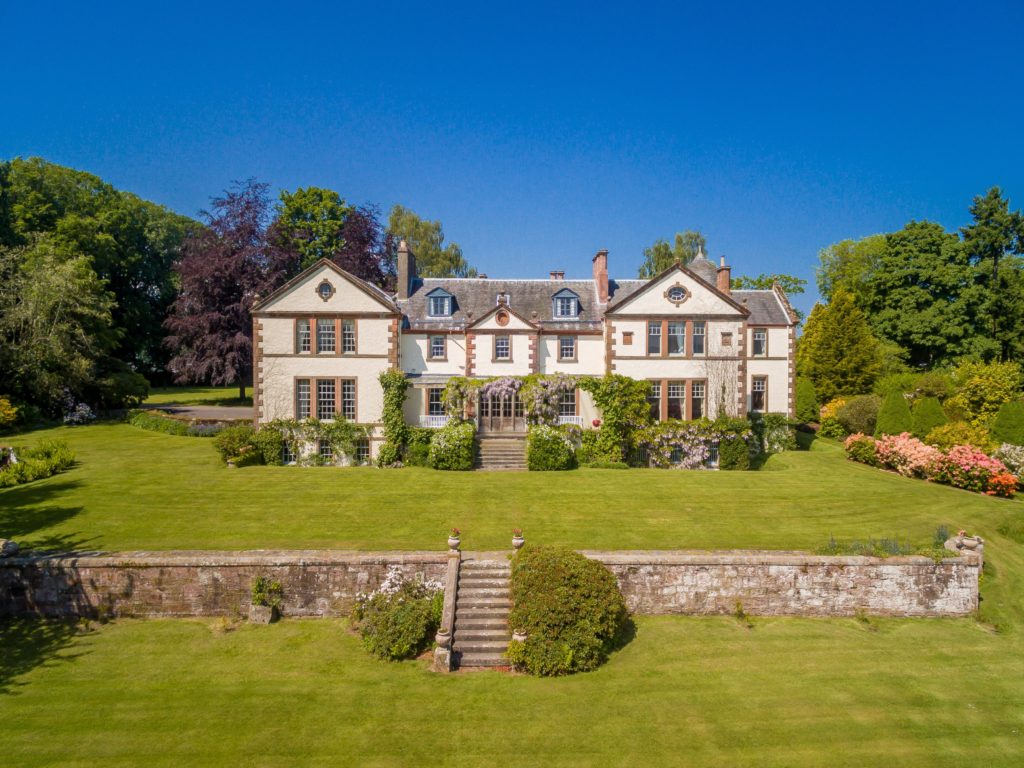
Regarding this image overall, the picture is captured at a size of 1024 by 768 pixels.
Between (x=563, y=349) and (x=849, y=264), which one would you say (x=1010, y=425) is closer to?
(x=563, y=349)


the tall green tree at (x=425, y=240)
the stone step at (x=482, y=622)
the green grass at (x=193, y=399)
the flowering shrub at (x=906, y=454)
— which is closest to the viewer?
the stone step at (x=482, y=622)

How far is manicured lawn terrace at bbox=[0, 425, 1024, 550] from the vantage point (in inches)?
746

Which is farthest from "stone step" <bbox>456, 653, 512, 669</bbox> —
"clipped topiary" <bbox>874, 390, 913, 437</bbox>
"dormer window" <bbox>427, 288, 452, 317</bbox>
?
"clipped topiary" <bbox>874, 390, 913, 437</bbox>

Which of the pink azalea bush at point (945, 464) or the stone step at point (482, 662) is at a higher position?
the pink azalea bush at point (945, 464)

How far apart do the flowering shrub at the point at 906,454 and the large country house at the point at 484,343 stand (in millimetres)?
7585

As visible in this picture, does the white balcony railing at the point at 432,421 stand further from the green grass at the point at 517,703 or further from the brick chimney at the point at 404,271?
the green grass at the point at 517,703

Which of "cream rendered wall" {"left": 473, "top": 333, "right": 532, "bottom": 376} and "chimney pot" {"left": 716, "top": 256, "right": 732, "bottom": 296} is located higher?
"chimney pot" {"left": 716, "top": 256, "right": 732, "bottom": 296}

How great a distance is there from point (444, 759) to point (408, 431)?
18.7 m

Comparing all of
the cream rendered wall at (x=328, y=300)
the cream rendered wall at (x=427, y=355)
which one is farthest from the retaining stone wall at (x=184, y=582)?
the cream rendered wall at (x=427, y=355)

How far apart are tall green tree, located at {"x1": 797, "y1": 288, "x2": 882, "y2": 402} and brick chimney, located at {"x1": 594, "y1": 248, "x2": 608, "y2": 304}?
828 inches

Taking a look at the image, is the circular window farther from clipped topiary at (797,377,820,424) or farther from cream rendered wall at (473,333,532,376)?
clipped topiary at (797,377,820,424)

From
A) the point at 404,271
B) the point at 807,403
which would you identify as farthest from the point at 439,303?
the point at 807,403

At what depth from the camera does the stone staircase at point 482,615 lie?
1448cm

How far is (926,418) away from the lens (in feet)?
104
